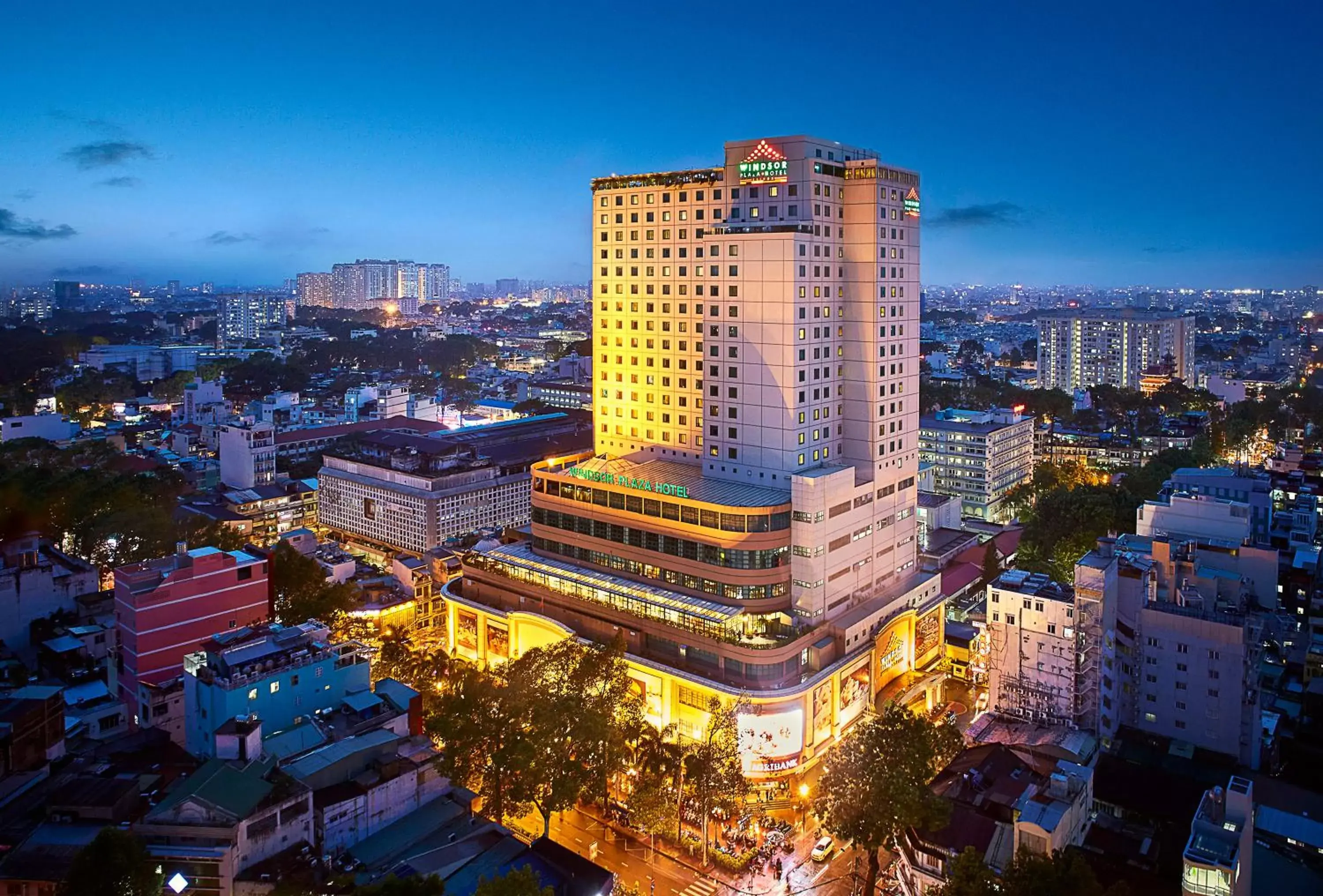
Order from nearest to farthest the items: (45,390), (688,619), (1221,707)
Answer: (1221,707)
(688,619)
(45,390)

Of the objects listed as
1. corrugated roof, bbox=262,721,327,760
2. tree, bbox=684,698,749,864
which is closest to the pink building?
corrugated roof, bbox=262,721,327,760

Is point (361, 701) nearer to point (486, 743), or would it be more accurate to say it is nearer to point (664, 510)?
point (486, 743)

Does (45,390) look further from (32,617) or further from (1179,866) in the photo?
(1179,866)

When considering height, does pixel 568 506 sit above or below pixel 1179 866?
above

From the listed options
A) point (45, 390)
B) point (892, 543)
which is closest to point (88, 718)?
point (892, 543)

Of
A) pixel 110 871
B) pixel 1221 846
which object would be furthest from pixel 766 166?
pixel 110 871

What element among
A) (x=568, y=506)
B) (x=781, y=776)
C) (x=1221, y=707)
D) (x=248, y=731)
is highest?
(x=568, y=506)

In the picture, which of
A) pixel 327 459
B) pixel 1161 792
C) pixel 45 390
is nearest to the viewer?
pixel 1161 792
